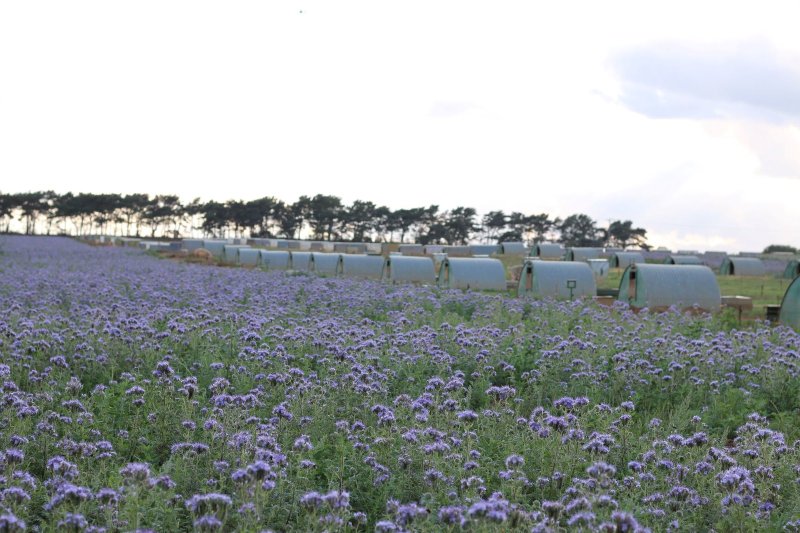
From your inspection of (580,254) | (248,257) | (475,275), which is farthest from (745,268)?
(248,257)

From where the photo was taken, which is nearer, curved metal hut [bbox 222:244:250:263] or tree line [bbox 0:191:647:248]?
curved metal hut [bbox 222:244:250:263]

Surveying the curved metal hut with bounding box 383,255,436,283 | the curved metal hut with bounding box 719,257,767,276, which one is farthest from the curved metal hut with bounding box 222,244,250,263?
the curved metal hut with bounding box 719,257,767,276

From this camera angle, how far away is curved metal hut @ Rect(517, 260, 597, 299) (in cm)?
2295

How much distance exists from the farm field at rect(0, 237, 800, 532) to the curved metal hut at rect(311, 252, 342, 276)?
71.4 feet

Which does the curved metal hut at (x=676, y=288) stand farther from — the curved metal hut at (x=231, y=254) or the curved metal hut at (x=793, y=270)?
the curved metal hut at (x=231, y=254)

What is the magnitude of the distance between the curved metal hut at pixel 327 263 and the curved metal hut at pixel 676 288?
54.0 ft

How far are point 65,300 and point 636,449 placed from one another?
11.7 meters

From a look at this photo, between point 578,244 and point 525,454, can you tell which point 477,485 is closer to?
point 525,454

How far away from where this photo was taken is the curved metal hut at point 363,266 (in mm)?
33344

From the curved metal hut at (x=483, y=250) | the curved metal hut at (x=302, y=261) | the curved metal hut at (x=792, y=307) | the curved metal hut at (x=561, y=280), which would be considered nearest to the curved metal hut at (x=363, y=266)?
the curved metal hut at (x=302, y=261)

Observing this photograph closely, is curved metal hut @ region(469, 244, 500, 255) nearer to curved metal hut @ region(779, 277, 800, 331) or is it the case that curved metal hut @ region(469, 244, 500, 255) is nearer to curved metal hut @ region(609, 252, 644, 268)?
curved metal hut @ region(609, 252, 644, 268)

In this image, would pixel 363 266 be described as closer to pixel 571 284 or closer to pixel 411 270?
pixel 411 270

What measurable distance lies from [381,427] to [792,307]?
1438cm

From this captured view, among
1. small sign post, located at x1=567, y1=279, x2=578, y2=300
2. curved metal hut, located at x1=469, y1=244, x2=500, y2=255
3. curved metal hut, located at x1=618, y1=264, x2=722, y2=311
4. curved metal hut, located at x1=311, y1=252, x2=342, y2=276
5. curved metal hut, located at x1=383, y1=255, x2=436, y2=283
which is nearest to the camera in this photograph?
curved metal hut, located at x1=618, y1=264, x2=722, y2=311
